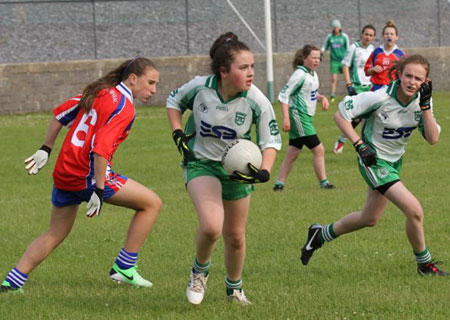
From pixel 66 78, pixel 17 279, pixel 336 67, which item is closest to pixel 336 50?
pixel 336 67

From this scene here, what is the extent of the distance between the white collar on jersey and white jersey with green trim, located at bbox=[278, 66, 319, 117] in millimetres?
6304

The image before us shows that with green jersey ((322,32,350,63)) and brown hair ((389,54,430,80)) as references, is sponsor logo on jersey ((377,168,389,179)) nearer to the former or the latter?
brown hair ((389,54,430,80))

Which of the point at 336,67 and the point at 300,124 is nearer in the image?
the point at 300,124

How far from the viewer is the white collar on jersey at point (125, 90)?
7.41 metres

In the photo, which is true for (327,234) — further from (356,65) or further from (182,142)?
(356,65)

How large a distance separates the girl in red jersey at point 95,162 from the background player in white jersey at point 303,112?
590 cm

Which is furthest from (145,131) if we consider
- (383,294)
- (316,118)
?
(383,294)

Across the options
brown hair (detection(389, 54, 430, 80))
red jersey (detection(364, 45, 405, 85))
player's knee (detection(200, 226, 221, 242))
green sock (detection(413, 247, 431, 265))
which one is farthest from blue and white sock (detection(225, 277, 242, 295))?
red jersey (detection(364, 45, 405, 85))

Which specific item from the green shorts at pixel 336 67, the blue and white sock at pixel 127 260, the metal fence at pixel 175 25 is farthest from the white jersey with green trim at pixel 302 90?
the metal fence at pixel 175 25

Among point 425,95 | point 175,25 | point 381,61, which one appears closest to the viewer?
point 425,95

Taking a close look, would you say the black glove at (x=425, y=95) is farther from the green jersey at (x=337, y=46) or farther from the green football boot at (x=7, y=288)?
the green jersey at (x=337, y=46)

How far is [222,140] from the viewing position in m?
6.93

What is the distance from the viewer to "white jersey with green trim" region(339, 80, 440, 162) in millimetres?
7977

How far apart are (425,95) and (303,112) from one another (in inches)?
238
